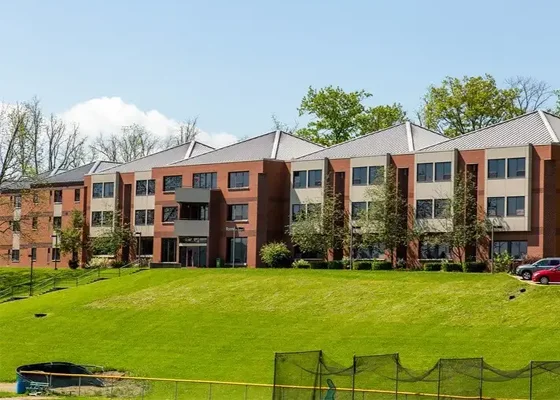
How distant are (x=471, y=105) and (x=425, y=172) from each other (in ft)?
94.8

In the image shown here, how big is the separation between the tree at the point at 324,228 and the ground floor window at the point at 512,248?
13985 millimetres

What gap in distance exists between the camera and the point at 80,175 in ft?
359

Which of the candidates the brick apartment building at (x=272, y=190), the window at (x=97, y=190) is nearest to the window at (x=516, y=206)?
the brick apartment building at (x=272, y=190)

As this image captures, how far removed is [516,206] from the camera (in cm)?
7525

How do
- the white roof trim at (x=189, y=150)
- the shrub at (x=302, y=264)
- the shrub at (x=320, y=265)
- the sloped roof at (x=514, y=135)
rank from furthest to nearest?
the white roof trim at (x=189, y=150) < the shrub at (x=302, y=264) < the shrub at (x=320, y=265) < the sloped roof at (x=514, y=135)

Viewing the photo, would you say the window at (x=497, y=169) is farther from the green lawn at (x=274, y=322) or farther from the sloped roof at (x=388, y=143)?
the green lawn at (x=274, y=322)

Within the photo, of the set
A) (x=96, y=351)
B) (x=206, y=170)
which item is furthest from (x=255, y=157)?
(x=96, y=351)

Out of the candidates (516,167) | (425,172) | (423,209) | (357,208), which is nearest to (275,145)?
(357,208)

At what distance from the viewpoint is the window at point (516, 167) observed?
246ft

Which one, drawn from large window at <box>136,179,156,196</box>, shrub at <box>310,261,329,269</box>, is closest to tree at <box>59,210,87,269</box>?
large window at <box>136,179,156,196</box>

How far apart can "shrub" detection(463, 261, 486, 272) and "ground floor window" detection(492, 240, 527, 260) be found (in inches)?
63.7

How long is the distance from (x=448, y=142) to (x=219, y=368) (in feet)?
128

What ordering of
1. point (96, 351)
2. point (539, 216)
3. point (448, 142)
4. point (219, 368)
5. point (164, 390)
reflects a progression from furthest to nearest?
1. point (448, 142)
2. point (539, 216)
3. point (96, 351)
4. point (219, 368)
5. point (164, 390)

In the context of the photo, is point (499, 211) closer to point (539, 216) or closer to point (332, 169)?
point (539, 216)
